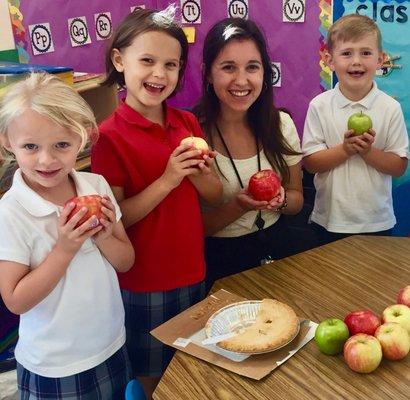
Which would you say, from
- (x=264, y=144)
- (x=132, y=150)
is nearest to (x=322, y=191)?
(x=264, y=144)

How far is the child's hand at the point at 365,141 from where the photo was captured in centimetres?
205

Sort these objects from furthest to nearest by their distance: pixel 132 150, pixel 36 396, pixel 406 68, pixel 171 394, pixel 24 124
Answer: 1. pixel 406 68
2. pixel 132 150
3. pixel 36 396
4. pixel 24 124
5. pixel 171 394

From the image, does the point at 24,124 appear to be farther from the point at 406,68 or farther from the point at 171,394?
the point at 406,68

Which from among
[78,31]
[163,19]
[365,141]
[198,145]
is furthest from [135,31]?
[78,31]

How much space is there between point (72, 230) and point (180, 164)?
1.41 ft

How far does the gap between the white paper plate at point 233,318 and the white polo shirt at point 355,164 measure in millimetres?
901

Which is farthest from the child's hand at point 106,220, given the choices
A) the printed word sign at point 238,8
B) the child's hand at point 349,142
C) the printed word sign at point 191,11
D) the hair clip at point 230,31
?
the printed word sign at point 191,11

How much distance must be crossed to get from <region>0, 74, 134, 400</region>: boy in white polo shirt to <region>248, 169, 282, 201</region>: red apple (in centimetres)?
55

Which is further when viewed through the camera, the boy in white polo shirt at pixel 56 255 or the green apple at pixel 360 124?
the green apple at pixel 360 124

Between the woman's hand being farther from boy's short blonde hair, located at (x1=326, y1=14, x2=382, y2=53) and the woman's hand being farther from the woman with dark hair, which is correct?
boy's short blonde hair, located at (x1=326, y1=14, x2=382, y2=53)

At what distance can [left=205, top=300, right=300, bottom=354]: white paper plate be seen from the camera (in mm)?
1421

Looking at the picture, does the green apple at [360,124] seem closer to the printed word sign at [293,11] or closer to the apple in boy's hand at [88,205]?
the apple in boy's hand at [88,205]

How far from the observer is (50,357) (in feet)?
4.75

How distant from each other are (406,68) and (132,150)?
6.48ft
